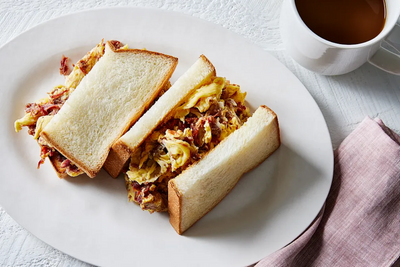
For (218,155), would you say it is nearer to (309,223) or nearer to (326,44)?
(309,223)

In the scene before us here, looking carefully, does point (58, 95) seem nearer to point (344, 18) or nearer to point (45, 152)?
point (45, 152)

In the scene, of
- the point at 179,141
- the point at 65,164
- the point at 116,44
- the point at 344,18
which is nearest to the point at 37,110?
the point at 65,164

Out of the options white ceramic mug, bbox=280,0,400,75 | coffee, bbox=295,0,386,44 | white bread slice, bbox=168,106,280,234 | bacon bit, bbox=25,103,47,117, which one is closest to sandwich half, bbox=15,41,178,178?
bacon bit, bbox=25,103,47,117

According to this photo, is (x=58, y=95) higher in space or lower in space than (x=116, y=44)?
lower

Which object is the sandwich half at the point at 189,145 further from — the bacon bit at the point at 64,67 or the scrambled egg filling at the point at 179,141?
the bacon bit at the point at 64,67

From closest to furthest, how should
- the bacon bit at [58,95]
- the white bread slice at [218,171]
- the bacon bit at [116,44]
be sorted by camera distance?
the white bread slice at [218,171] → the bacon bit at [58,95] → the bacon bit at [116,44]

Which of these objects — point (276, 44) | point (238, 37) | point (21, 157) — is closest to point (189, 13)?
point (238, 37)

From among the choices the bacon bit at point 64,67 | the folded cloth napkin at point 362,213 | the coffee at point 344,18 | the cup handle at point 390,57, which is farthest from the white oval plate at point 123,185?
the cup handle at point 390,57
